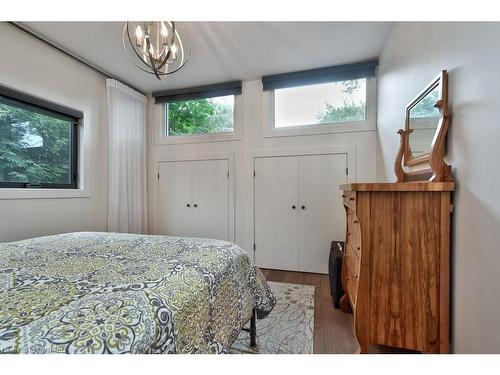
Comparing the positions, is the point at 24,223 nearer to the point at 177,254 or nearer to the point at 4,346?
the point at 177,254

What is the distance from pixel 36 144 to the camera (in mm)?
2314

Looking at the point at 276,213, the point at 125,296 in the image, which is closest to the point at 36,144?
the point at 125,296

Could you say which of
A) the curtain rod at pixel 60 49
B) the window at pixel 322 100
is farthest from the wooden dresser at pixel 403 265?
the curtain rod at pixel 60 49

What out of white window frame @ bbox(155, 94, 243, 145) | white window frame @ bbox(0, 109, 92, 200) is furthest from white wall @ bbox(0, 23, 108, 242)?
white window frame @ bbox(155, 94, 243, 145)

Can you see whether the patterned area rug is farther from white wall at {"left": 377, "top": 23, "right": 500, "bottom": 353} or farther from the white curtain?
the white curtain

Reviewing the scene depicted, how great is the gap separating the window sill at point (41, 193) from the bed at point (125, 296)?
2.88ft

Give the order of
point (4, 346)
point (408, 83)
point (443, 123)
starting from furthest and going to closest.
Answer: point (408, 83) < point (443, 123) < point (4, 346)

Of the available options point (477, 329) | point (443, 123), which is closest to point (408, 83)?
point (443, 123)

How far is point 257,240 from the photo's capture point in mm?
3146

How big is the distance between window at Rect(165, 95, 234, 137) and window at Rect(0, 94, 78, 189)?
1237mm

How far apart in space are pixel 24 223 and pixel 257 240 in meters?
2.42

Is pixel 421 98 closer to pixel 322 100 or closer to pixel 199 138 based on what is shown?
pixel 322 100

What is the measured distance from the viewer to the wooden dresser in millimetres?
1153

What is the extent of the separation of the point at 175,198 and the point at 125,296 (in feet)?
9.39
